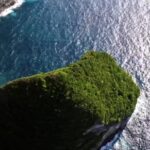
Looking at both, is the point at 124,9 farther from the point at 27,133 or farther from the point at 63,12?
the point at 27,133

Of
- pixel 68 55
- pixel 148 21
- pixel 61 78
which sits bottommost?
pixel 148 21

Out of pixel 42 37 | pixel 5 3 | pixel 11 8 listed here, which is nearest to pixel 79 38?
pixel 42 37

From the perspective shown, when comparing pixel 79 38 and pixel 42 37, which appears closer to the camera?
pixel 79 38

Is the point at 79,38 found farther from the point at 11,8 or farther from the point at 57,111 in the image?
the point at 57,111

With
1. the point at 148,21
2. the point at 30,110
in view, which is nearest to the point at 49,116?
the point at 30,110

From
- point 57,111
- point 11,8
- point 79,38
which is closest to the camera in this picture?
point 57,111

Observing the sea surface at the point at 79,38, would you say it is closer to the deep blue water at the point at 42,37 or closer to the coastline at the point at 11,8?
the deep blue water at the point at 42,37

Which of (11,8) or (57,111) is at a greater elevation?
(57,111)
